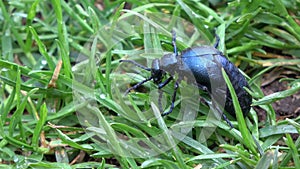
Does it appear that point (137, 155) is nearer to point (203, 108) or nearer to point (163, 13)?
point (203, 108)

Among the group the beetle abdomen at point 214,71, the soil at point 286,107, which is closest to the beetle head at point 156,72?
the beetle abdomen at point 214,71

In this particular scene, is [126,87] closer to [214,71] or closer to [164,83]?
[164,83]

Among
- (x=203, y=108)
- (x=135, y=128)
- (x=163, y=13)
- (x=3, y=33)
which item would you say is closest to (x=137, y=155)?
(x=135, y=128)

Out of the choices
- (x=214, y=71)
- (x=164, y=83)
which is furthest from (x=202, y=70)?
(x=164, y=83)

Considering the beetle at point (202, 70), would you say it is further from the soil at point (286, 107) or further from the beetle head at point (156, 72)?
the soil at point (286, 107)

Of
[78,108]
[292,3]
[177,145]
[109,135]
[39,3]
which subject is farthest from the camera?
[39,3]

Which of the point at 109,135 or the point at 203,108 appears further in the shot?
the point at 203,108
